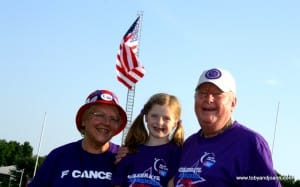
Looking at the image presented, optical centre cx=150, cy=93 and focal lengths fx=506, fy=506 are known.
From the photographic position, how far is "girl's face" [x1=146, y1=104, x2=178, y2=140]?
550 cm

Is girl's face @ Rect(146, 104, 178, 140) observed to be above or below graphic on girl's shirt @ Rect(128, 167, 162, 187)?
above

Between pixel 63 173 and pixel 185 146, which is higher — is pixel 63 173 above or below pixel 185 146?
below

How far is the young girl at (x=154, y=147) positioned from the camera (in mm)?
5305

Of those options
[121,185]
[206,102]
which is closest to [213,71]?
[206,102]

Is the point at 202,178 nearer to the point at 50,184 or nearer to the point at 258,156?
the point at 258,156

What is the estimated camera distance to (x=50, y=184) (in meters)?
5.52

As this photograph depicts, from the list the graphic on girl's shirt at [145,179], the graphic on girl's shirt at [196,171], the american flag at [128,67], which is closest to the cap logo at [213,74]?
the graphic on girl's shirt at [196,171]

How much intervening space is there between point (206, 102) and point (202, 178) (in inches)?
27.9

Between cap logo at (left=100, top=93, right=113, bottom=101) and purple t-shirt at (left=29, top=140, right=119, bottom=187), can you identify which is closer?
purple t-shirt at (left=29, top=140, right=119, bottom=187)

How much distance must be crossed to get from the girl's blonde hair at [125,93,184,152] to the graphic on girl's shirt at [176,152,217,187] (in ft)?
2.84

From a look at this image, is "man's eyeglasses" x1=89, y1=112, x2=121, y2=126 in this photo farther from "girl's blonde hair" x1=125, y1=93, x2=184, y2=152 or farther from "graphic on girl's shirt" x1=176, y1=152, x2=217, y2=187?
"graphic on girl's shirt" x1=176, y1=152, x2=217, y2=187

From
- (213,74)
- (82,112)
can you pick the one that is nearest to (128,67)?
(82,112)

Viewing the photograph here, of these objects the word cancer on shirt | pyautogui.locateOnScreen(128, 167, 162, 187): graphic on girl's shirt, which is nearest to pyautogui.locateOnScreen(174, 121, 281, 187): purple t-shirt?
pyautogui.locateOnScreen(128, 167, 162, 187): graphic on girl's shirt

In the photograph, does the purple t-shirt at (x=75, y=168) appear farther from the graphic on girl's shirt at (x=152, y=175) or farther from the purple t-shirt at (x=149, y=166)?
the graphic on girl's shirt at (x=152, y=175)
